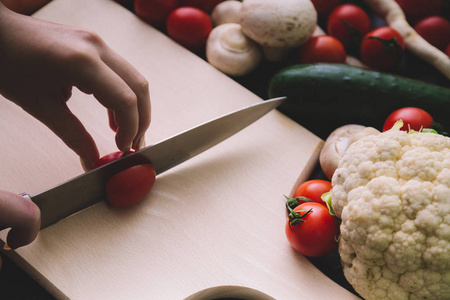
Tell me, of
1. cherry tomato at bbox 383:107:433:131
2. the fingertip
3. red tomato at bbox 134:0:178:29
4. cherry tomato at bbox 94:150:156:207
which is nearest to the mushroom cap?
red tomato at bbox 134:0:178:29

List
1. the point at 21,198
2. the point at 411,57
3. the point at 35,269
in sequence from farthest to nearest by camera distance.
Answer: the point at 411,57, the point at 35,269, the point at 21,198

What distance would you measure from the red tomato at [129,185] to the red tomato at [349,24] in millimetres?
727

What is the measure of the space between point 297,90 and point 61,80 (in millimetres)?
592

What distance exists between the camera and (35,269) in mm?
845

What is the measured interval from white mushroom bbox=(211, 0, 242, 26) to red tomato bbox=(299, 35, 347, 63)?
226 mm

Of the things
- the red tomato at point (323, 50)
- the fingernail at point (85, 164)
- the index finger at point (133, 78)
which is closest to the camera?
the index finger at point (133, 78)

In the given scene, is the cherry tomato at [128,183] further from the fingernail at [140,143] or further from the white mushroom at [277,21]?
the white mushroom at [277,21]

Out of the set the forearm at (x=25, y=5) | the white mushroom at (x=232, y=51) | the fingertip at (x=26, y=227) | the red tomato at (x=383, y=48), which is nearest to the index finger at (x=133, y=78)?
the fingertip at (x=26, y=227)

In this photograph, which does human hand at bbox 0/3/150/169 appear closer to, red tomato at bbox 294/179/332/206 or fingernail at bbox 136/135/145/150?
fingernail at bbox 136/135/145/150

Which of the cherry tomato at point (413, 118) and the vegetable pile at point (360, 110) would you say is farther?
the cherry tomato at point (413, 118)

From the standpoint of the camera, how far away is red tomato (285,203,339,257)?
0.86 metres

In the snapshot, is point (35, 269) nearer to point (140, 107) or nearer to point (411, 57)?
point (140, 107)

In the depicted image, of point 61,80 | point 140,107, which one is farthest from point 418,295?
point 61,80

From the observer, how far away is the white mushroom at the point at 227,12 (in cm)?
125
